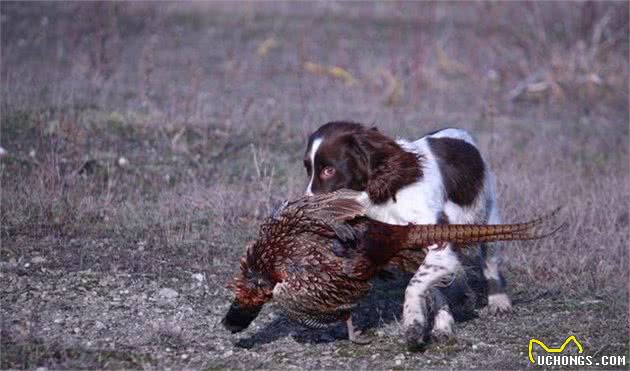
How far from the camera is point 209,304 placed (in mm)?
6867

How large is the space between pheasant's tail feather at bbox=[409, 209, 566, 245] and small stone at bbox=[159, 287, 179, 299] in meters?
1.70

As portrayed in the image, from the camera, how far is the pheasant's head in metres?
5.83

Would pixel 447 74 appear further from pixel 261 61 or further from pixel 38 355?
pixel 38 355

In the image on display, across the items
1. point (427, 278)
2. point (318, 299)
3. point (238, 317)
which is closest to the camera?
point (318, 299)

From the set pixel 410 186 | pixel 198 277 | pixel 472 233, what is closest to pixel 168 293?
pixel 198 277

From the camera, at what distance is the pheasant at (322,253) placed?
19.0 feet

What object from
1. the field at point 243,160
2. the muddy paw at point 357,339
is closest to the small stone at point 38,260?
the field at point 243,160

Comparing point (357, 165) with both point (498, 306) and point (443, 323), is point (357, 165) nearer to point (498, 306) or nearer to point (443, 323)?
point (443, 323)

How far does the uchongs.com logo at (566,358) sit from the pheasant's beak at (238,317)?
160 cm

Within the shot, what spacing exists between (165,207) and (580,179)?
162 inches

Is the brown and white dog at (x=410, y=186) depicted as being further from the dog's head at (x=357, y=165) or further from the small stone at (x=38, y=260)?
the small stone at (x=38, y=260)

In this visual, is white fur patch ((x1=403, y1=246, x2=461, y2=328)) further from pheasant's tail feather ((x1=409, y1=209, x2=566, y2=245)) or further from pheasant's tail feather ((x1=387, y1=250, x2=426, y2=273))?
pheasant's tail feather ((x1=409, y1=209, x2=566, y2=245))

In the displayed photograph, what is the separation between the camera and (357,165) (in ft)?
21.1

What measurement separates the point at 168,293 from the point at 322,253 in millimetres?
1492
